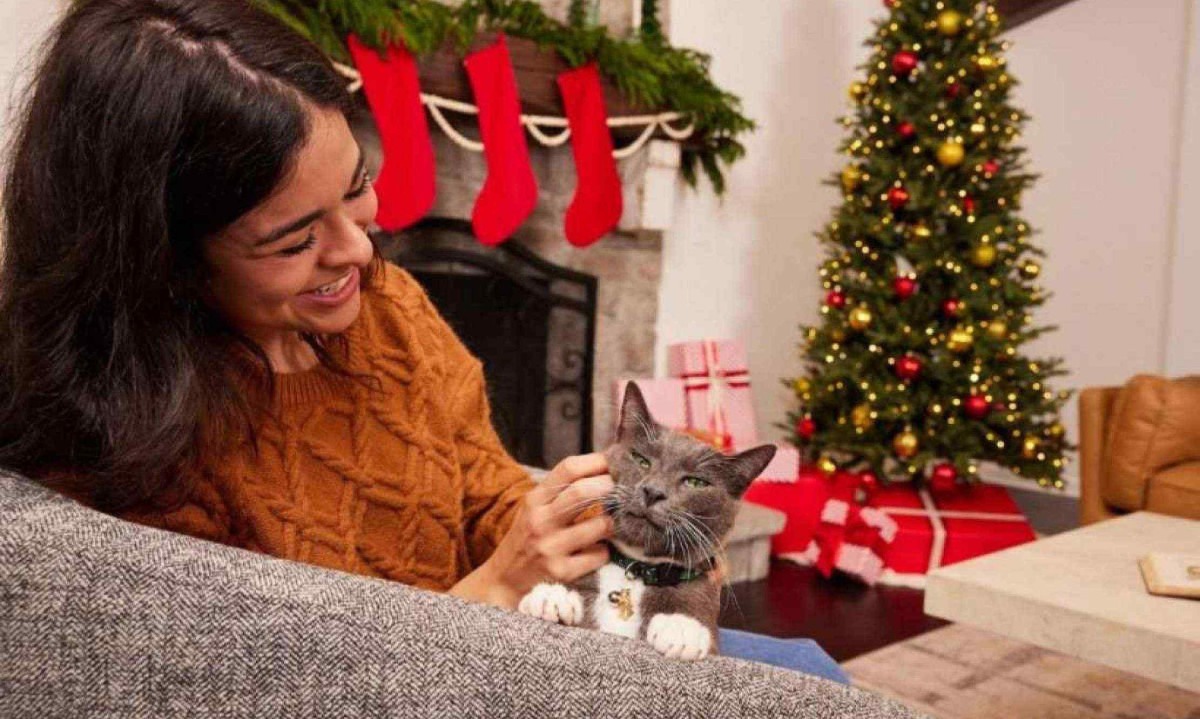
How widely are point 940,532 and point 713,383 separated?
92cm

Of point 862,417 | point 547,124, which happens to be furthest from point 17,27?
point 862,417

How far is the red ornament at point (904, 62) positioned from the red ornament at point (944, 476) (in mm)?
1300

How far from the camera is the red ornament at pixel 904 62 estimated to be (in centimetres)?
316

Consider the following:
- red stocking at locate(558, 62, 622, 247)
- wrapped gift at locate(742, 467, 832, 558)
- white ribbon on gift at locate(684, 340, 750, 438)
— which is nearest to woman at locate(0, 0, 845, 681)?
red stocking at locate(558, 62, 622, 247)

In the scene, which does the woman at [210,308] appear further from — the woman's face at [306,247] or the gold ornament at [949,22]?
the gold ornament at [949,22]

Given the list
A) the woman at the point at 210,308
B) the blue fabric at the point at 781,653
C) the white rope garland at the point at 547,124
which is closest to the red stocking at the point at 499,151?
the white rope garland at the point at 547,124

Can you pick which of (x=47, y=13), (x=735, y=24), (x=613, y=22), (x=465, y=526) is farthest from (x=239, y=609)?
(x=735, y=24)

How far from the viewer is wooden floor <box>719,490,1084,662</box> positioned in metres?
2.49

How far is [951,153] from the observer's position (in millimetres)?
3086

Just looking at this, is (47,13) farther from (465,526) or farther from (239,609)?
(239,609)

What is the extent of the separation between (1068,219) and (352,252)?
4.09 meters

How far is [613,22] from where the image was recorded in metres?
3.23

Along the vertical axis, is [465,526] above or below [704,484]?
below

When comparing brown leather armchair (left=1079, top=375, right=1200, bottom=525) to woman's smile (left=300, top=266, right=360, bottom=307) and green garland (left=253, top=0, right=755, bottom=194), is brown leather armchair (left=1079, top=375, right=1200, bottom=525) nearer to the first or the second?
green garland (left=253, top=0, right=755, bottom=194)
